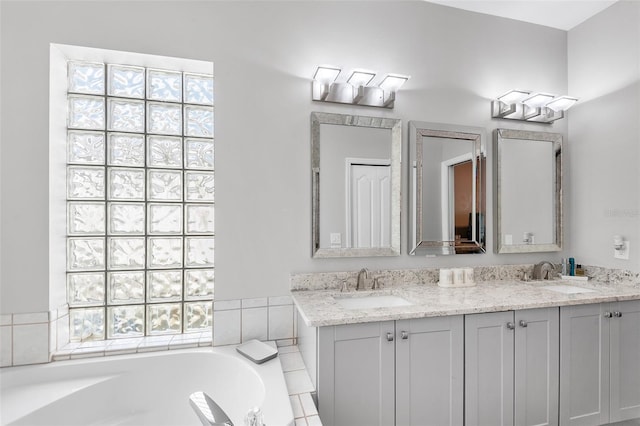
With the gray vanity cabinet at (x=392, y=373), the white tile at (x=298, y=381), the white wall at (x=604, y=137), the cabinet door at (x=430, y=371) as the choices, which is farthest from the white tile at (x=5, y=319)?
the white wall at (x=604, y=137)

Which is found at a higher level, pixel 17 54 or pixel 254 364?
pixel 17 54

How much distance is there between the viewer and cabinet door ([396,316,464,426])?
1423 mm

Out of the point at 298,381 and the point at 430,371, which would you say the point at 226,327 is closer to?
the point at 298,381

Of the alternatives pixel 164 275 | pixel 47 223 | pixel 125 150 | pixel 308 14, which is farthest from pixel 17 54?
pixel 308 14

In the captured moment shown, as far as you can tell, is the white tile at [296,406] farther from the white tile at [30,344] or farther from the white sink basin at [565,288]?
the white sink basin at [565,288]

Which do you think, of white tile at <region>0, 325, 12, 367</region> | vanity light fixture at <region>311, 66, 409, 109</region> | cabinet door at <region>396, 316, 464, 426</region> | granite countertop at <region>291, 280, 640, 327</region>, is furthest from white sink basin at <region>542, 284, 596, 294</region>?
white tile at <region>0, 325, 12, 367</region>

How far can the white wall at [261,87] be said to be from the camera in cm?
155

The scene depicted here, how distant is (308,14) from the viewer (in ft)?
6.24

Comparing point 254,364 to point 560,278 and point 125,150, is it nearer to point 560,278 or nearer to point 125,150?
point 125,150

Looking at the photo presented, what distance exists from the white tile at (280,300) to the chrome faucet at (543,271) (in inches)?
72.4

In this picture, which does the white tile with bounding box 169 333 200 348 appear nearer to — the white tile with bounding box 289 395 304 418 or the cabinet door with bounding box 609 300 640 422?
the white tile with bounding box 289 395 304 418

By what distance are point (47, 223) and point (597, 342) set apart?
3111 millimetres

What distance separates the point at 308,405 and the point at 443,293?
102 cm

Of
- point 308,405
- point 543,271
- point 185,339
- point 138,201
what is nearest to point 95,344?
point 185,339
